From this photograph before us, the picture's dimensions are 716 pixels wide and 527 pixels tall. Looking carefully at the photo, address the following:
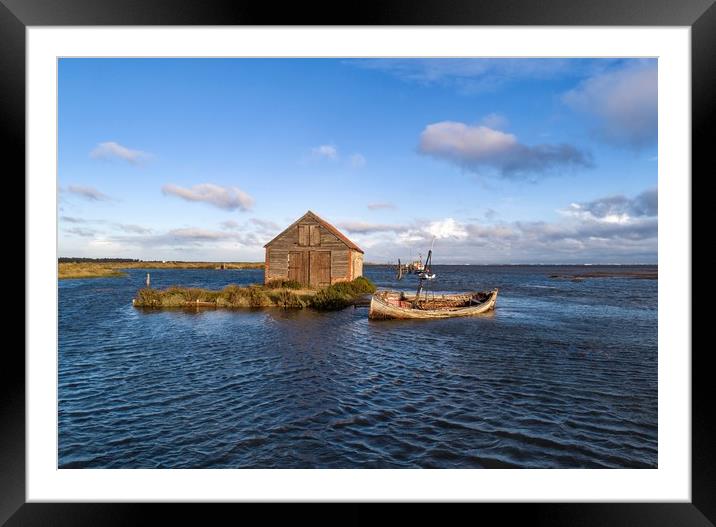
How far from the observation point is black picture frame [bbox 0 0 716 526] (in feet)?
7.59

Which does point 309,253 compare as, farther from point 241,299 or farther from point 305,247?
point 241,299

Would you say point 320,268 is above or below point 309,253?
below

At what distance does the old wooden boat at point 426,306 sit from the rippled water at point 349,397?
2.30 meters

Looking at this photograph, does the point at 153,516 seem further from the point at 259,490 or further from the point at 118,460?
the point at 118,460

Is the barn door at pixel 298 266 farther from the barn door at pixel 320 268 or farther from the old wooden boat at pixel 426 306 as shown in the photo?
the old wooden boat at pixel 426 306

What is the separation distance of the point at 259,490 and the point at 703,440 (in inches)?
122

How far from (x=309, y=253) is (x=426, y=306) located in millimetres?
7652

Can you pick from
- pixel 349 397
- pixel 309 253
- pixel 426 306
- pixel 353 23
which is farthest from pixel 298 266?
pixel 353 23

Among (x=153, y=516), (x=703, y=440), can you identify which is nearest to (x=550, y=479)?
(x=703, y=440)

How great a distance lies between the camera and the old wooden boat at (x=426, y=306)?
1647 cm

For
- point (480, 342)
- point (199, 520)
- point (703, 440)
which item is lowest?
point (480, 342)

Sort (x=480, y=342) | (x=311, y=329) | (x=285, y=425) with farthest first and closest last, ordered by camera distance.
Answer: (x=311, y=329)
(x=480, y=342)
(x=285, y=425)

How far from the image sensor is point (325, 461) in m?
4.82

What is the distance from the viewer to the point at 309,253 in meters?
21.5
